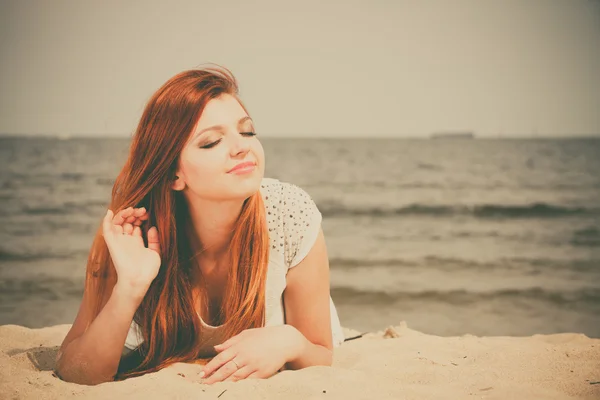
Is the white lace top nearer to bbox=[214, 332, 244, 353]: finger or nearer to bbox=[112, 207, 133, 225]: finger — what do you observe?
bbox=[214, 332, 244, 353]: finger

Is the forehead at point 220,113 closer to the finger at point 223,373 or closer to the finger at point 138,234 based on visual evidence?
Answer: the finger at point 138,234

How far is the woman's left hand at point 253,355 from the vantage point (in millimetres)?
2275

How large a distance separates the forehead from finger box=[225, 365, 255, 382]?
108 cm

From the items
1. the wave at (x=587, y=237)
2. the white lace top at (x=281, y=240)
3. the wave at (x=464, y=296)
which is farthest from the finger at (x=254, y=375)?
the wave at (x=587, y=237)

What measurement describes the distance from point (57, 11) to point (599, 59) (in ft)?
47.8

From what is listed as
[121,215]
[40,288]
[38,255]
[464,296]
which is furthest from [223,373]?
[38,255]

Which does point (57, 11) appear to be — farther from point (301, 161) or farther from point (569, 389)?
point (301, 161)

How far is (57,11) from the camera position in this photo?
947 cm

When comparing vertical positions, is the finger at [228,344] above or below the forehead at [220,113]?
below

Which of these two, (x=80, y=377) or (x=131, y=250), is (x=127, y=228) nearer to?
(x=131, y=250)

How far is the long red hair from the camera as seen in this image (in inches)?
97.3

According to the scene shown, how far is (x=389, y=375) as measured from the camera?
2533mm

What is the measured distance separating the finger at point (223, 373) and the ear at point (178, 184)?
85 centimetres

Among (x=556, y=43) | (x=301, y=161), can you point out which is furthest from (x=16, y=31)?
(x=301, y=161)
